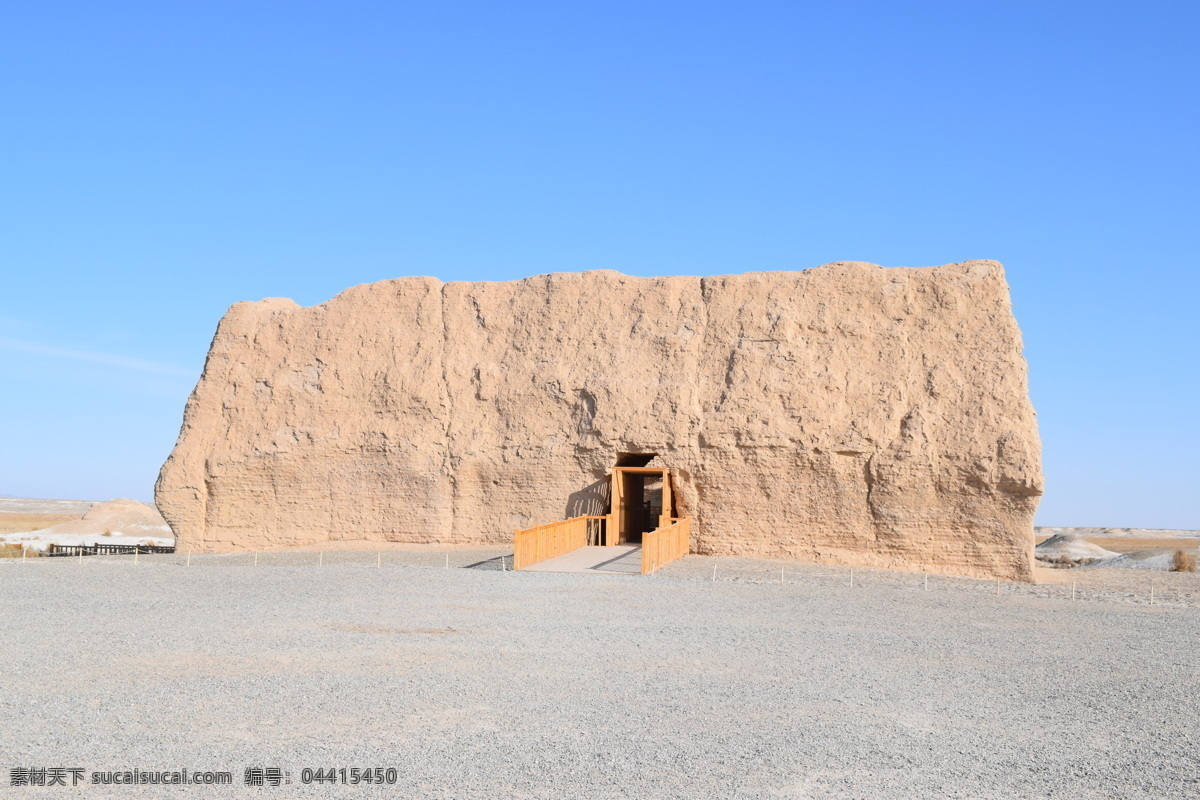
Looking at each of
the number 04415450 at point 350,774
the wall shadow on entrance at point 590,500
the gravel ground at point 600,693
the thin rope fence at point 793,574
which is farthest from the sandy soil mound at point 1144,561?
the number 04415450 at point 350,774

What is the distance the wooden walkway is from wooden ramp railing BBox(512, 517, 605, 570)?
15 cm

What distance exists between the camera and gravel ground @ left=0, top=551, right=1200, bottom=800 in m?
5.80

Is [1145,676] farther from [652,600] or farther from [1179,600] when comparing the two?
[1179,600]

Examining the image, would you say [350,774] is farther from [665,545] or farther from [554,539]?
[554,539]

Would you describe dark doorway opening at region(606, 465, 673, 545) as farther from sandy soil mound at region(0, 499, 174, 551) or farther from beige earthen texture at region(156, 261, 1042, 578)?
sandy soil mound at region(0, 499, 174, 551)

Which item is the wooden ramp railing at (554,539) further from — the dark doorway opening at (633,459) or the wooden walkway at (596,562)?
the dark doorway opening at (633,459)

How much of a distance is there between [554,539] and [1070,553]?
26.7 metres

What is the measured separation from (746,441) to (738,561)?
9.66 feet

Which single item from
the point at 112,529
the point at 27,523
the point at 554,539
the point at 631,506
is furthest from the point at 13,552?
the point at 27,523

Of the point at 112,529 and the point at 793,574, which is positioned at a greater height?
the point at 793,574

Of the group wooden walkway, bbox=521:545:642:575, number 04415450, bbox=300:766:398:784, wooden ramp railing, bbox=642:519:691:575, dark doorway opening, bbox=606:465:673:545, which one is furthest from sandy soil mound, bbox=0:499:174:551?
number 04415450, bbox=300:766:398:784

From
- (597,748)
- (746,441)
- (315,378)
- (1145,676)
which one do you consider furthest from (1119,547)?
(597,748)

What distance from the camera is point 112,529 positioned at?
40031 millimetres

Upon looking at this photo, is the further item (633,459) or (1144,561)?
(1144,561)
